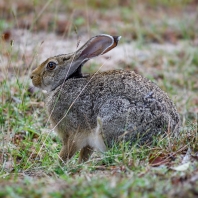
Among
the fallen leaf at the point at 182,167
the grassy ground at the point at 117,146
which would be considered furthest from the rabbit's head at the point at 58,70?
the fallen leaf at the point at 182,167

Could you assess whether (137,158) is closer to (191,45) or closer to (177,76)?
(177,76)

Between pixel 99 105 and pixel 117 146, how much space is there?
0.46 m

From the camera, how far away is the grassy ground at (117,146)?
3.60m

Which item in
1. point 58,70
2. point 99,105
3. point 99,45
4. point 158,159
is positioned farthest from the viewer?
point 58,70

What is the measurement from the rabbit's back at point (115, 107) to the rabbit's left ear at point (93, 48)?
185 mm

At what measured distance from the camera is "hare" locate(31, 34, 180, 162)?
16.4ft

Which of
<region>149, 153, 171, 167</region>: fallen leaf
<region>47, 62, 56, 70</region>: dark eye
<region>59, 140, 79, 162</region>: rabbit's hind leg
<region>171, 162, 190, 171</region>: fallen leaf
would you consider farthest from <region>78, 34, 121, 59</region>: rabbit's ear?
<region>171, 162, 190, 171</region>: fallen leaf

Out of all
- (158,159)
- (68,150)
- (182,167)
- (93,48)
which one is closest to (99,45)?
(93,48)

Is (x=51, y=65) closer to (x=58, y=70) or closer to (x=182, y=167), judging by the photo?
(x=58, y=70)

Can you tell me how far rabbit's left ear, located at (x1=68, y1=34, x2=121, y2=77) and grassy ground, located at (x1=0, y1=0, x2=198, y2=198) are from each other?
15.5 inches

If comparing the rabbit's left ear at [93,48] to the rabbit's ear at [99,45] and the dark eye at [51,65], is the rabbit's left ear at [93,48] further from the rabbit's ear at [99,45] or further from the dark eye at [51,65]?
the dark eye at [51,65]

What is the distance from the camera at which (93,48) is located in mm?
5551

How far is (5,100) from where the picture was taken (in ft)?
21.6

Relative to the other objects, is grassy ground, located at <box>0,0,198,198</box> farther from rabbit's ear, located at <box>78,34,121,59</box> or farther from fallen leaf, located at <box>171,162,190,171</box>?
rabbit's ear, located at <box>78,34,121,59</box>
